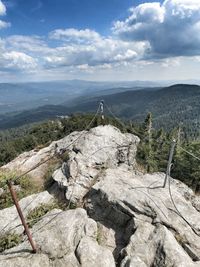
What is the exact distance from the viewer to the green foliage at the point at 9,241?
32.1 ft

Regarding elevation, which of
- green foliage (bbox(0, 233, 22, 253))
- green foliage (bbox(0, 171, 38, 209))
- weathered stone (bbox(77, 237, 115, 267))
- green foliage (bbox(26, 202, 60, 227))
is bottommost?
green foliage (bbox(0, 171, 38, 209))

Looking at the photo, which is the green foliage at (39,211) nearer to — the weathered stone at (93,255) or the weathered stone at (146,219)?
the weathered stone at (146,219)

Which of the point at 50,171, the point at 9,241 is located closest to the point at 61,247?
the point at 9,241

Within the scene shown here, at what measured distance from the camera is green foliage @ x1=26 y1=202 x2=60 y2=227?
11.3m

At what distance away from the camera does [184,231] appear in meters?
10.4

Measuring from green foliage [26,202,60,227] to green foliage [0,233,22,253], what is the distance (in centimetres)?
90

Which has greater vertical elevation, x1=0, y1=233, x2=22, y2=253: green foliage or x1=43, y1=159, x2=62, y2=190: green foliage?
x1=0, y1=233, x2=22, y2=253: green foliage

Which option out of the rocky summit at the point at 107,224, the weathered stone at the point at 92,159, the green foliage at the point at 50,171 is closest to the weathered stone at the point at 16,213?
the rocky summit at the point at 107,224

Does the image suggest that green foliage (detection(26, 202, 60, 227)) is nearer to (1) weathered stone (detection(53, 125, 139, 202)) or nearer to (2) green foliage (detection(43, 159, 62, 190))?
(1) weathered stone (detection(53, 125, 139, 202))

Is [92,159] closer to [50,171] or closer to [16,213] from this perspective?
[50,171]

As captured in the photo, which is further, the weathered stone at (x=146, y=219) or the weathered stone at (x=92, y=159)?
the weathered stone at (x=92, y=159)

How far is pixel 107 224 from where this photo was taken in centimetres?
1105

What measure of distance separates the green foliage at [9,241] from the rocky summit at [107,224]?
0.85ft

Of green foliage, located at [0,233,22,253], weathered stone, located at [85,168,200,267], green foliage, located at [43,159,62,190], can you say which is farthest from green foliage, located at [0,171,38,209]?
weathered stone, located at [85,168,200,267]
